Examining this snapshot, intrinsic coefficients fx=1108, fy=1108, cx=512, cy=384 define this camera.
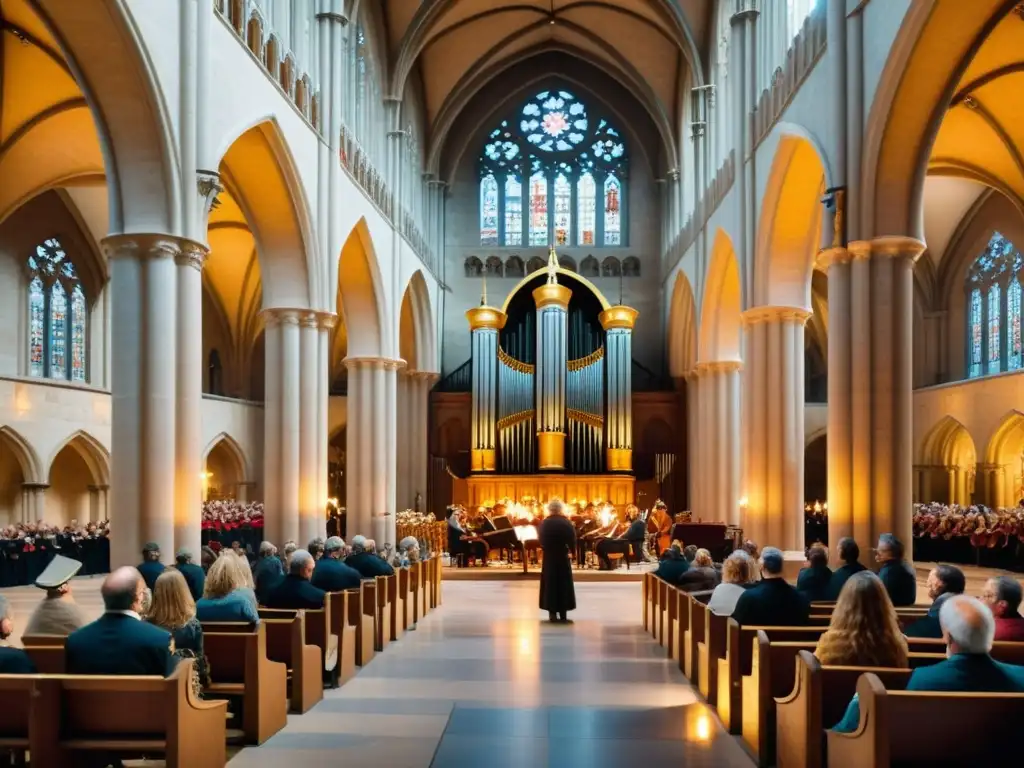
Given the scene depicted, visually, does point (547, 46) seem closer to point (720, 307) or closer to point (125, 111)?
point (720, 307)

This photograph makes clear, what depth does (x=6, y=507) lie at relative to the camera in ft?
79.4

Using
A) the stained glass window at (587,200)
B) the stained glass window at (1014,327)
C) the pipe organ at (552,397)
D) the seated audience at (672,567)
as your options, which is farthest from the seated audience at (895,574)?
the stained glass window at (587,200)

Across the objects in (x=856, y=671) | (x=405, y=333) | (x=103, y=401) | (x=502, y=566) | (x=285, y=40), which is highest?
(x=285, y=40)

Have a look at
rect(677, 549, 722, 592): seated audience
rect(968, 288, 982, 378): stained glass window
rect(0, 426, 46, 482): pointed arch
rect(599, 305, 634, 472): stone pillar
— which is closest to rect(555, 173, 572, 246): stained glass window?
rect(599, 305, 634, 472): stone pillar

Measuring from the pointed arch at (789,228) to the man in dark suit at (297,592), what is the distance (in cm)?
1140

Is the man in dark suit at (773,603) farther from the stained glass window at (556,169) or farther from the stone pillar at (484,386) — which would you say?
the stained glass window at (556,169)

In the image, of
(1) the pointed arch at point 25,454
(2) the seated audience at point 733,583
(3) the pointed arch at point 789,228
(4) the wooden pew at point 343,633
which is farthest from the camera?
(1) the pointed arch at point 25,454

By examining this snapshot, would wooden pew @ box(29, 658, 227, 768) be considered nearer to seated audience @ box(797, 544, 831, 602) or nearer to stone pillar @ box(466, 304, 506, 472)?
seated audience @ box(797, 544, 831, 602)

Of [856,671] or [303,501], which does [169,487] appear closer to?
[303,501]

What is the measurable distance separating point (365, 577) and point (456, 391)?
2097 cm

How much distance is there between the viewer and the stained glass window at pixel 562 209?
34.2m

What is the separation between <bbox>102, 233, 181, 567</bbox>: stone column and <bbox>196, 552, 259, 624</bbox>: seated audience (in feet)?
16.7

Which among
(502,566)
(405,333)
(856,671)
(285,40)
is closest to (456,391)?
(405,333)

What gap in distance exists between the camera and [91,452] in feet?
82.2
